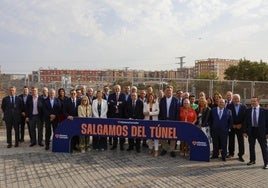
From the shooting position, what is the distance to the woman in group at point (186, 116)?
9.48 m

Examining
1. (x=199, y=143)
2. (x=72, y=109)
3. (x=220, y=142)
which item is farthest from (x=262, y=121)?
(x=72, y=109)

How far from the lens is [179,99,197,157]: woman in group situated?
9477mm

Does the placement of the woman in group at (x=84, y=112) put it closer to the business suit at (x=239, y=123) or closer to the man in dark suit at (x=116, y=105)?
the man in dark suit at (x=116, y=105)

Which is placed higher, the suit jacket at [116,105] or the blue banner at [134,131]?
the suit jacket at [116,105]

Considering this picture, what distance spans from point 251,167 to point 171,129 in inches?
90.3

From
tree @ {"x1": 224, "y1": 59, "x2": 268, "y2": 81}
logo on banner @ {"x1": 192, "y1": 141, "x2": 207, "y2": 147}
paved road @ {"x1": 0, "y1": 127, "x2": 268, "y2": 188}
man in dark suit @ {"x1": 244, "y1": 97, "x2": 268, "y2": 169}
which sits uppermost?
tree @ {"x1": 224, "y1": 59, "x2": 268, "y2": 81}

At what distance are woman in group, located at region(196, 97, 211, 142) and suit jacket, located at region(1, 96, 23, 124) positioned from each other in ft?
18.5

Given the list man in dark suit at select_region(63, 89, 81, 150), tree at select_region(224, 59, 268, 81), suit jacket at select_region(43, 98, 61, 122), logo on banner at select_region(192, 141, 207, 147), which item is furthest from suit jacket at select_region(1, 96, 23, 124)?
tree at select_region(224, 59, 268, 81)

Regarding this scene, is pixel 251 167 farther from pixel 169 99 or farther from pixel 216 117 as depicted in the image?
pixel 169 99

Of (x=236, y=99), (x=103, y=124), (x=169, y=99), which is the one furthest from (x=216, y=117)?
(x=103, y=124)

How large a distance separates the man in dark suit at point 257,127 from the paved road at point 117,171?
43 cm

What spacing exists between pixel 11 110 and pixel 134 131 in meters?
4.12

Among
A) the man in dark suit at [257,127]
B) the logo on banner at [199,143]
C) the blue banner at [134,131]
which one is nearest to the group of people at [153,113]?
the man in dark suit at [257,127]

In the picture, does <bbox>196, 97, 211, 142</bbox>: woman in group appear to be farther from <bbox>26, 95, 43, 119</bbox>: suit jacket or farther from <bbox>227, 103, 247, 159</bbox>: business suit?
<bbox>26, 95, 43, 119</bbox>: suit jacket
